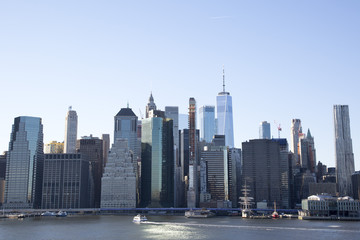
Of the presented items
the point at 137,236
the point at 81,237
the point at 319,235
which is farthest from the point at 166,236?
the point at 319,235

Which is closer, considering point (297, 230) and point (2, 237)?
point (2, 237)

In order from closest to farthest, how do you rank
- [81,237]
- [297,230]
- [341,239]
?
[341,239], [81,237], [297,230]

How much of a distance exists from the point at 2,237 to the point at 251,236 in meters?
87.2

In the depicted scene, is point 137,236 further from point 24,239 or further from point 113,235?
point 24,239

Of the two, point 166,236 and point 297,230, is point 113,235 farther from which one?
point 297,230

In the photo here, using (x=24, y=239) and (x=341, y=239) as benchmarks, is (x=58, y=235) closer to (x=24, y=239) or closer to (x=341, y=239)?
(x=24, y=239)

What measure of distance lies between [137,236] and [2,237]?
159 ft

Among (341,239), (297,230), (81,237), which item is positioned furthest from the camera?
(297,230)

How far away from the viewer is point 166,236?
16038 centimetres

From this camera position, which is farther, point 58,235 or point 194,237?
point 58,235

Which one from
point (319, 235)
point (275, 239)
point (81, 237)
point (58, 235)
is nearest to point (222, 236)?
point (275, 239)

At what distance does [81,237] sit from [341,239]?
85106 millimetres

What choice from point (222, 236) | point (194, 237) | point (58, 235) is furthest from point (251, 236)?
point (58, 235)

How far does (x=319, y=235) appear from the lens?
161125 mm
